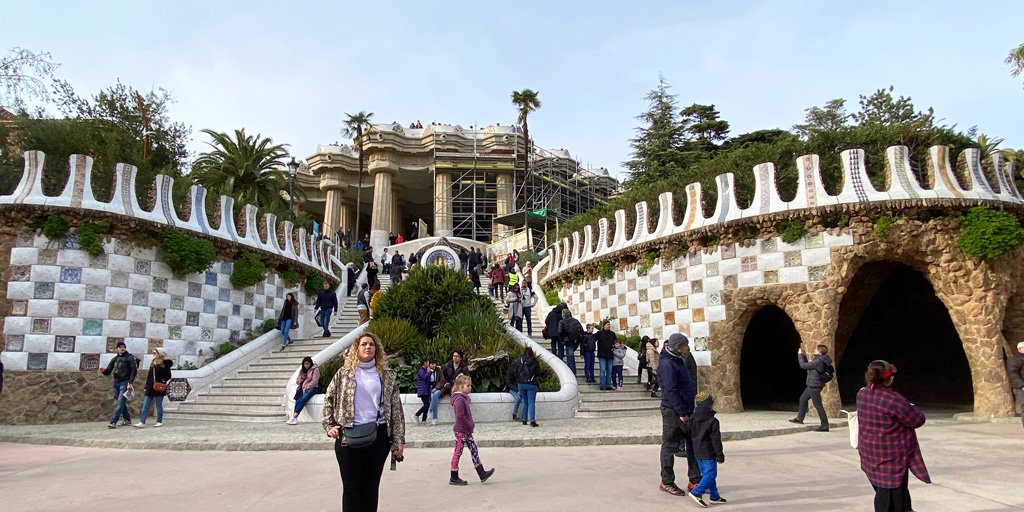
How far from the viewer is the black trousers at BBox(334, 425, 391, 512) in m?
4.23

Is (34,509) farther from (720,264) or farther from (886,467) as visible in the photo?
(720,264)

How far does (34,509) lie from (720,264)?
1243 centimetres

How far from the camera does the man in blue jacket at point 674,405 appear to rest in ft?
19.5

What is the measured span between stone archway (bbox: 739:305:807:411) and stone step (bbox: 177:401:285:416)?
11.7m

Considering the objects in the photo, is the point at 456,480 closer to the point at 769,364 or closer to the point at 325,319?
the point at 325,319

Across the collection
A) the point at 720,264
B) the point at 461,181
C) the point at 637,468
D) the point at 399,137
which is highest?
the point at 399,137

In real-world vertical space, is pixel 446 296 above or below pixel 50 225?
below

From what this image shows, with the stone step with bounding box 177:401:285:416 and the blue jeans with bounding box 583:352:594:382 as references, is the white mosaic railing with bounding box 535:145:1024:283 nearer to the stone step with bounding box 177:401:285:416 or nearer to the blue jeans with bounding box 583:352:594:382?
the blue jeans with bounding box 583:352:594:382

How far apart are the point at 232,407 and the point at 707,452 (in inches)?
422

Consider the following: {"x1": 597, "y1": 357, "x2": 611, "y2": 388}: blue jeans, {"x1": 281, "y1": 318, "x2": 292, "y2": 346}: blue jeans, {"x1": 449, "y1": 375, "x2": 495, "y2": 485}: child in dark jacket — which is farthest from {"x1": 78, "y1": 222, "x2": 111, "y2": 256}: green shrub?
{"x1": 597, "y1": 357, "x2": 611, "y2": 388}: blue jeans

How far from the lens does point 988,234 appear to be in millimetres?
11820

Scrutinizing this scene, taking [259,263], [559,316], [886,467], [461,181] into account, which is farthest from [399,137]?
[886,467]

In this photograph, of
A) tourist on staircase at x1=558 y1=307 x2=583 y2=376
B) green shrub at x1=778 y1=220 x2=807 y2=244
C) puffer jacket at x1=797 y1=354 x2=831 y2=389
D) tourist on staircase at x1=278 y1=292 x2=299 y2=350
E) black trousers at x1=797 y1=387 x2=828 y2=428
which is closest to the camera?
black trousers at x1=797 y1=387 x2=828 y2=428

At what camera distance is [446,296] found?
15906 millimetres
